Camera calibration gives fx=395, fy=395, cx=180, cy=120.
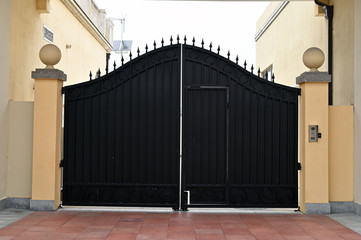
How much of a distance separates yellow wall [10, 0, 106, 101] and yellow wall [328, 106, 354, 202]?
206 inches

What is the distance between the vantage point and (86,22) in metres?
11.3

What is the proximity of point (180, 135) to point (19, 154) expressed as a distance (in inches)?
103

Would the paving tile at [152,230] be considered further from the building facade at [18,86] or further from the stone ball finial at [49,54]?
the stone ball finial at [49,54]

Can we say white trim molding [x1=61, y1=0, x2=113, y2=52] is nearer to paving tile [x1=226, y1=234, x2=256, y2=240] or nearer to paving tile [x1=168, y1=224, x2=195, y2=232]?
paving tile [x1=168, y1=224, x2=195, y2=232]

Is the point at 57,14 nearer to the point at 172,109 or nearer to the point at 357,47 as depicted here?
the point at 172,109

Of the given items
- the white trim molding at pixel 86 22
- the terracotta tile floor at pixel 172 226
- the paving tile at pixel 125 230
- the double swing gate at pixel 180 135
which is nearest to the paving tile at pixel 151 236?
the terracotta tile floor at pixel 172 226

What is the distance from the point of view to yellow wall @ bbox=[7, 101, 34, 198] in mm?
6344

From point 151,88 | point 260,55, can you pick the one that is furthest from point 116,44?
point 151,88

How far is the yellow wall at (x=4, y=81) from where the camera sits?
20.3 ft

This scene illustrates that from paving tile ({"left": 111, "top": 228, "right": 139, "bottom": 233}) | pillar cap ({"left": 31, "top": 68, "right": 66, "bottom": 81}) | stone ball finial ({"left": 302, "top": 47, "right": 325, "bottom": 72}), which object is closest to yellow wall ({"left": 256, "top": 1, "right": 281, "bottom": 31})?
stone ball finial ({"left": 302, "top": 47, "right": 325, "bottom": 72})

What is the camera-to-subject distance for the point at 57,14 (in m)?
8.92

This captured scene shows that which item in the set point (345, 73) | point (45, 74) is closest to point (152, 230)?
point (45, 74)

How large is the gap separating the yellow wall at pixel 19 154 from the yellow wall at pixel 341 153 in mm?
4840

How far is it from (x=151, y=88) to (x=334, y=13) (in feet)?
12.1
